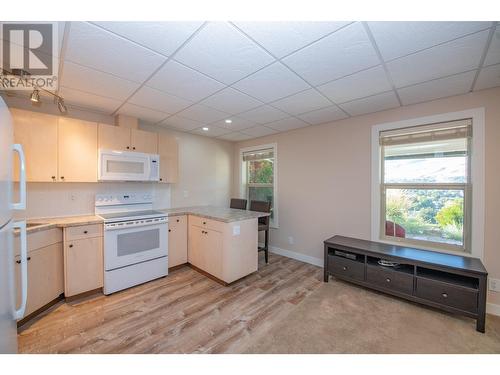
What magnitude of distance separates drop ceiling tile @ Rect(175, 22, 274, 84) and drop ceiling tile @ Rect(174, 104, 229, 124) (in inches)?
34.7

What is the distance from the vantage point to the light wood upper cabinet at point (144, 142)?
2895 mm

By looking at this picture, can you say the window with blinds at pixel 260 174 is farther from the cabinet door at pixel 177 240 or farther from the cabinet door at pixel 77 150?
the cabinet door at pixel 77 150

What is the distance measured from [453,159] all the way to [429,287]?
1486 millimetres

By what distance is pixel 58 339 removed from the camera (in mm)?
1704

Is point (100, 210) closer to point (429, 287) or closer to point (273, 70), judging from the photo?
point (273, 70)

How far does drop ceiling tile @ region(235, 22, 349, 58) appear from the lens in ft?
4.17

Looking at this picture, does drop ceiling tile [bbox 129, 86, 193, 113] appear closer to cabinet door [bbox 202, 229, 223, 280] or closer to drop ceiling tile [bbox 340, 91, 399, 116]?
cabinet door [bbox 202, 229, 223, 280]

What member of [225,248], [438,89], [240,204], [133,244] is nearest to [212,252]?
[225,248]

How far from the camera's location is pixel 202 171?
4.21 meters

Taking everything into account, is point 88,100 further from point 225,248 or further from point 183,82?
point 225,248

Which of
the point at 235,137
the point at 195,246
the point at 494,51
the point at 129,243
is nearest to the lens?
the point at 494,51

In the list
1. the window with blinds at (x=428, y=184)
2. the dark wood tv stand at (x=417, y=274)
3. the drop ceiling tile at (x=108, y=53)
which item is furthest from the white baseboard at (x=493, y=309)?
the drop ceiling tile at (x=108, y=53)

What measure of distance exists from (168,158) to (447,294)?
387cm

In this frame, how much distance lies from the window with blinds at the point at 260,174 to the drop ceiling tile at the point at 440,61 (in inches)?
96.6
